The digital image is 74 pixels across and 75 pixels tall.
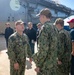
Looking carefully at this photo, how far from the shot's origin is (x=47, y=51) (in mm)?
4668

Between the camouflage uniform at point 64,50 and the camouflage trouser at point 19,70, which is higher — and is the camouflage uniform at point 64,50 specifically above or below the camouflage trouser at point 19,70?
above

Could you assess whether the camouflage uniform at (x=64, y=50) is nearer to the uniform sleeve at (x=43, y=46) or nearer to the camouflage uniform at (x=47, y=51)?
the camouflage uniform at (x=47, y=51)

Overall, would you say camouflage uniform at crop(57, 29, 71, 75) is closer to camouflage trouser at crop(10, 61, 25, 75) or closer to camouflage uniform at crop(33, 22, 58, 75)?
camouflage trouser at crop(10, 61, 25, 75)

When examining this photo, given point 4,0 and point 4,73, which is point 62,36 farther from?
point 4,0

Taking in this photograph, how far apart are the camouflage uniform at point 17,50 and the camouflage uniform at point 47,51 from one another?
3.53 ft

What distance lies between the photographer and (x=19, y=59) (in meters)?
5.80

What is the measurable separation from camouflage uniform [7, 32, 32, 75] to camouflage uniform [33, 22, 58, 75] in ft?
3.53

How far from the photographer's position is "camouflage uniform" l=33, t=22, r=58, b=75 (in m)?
4.63

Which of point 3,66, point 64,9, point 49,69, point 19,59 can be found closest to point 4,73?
point 3,66

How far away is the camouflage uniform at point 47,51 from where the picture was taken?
15.2 feet

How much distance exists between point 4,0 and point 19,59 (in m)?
45.2

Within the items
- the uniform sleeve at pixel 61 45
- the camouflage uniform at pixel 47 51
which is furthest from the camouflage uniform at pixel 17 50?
the camouflage uniform at pixel 47 51

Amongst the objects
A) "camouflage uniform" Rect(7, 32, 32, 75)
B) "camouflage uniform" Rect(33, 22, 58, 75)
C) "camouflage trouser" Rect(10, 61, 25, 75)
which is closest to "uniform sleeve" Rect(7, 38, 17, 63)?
"camouflage uniform" Rect(7, 32, 32, 75)

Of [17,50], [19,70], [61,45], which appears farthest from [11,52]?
[61,45]
